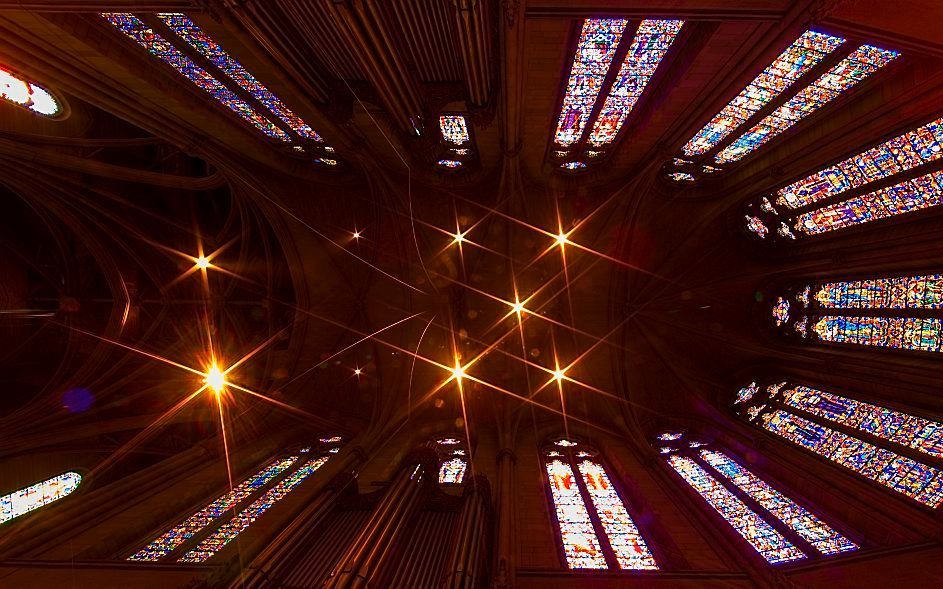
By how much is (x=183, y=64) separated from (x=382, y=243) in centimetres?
686

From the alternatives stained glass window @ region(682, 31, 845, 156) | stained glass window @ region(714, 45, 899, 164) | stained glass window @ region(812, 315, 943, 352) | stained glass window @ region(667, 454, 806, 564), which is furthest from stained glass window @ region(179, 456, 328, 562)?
stained glass window @ region(812, 315, 943, 352)

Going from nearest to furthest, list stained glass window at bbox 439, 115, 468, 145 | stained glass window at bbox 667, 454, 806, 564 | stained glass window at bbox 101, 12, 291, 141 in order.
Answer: stained glass window at bbox 101, 12, 291, 141, stained glass window at bbox 667, 454, 806, 564, stained glass window at bbox 439, 115, 468, 145

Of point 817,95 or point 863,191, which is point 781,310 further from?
point 817,95

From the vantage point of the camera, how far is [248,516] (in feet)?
29.8

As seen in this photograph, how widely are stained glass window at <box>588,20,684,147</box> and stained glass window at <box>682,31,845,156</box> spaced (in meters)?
2.04

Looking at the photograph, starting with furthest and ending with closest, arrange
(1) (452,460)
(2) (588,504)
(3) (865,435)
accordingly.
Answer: (1) (452,460), (2) (588,504), (3) (865,435)

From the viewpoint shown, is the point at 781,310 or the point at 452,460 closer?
the point at 452,460

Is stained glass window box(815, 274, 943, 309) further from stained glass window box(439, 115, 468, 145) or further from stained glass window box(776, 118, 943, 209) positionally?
stained glass window box(439, 115, 468, 145)

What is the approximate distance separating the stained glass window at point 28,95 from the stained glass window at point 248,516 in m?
9.24

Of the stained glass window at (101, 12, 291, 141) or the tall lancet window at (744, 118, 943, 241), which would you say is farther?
the tall lancet window at (744, 118, 943, 241)

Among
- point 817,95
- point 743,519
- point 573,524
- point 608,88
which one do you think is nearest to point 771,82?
point 817,95

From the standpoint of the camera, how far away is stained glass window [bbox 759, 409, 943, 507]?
788 cm

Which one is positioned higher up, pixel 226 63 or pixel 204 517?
pixel 226 63

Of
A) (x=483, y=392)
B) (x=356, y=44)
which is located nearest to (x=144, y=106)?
(x=356, y=44)
